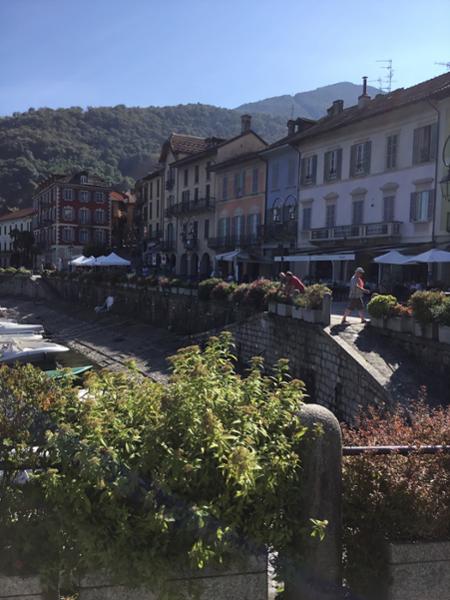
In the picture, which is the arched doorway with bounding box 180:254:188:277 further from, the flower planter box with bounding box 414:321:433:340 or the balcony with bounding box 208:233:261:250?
the flower planter box with bounding box 414:321:433:340

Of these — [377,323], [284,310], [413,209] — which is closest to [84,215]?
[413,209]

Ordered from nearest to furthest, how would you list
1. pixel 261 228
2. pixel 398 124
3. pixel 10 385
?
pixel 10 385, pixel 398 124, pixel 261 228

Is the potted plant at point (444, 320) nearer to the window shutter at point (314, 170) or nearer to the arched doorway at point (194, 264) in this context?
the window shutter at point (314, 170)

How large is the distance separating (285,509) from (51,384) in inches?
61.0

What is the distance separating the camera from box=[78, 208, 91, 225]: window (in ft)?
249

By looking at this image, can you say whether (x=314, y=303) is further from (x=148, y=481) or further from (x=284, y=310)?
(x=148, y=481)

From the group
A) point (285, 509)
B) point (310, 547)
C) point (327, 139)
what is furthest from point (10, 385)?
point (327, 139)

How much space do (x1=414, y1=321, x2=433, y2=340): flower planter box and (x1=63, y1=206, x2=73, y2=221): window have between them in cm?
6766

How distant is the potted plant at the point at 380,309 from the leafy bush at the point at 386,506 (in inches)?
444

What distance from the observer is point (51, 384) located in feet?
11.1

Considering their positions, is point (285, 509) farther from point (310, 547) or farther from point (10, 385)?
point (10, 385)

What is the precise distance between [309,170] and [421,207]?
10.3m

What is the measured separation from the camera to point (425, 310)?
12.7m

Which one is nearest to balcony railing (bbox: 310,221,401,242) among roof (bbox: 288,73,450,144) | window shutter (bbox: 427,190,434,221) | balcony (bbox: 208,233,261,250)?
window shutter (bbox: 427,190,434,221)
